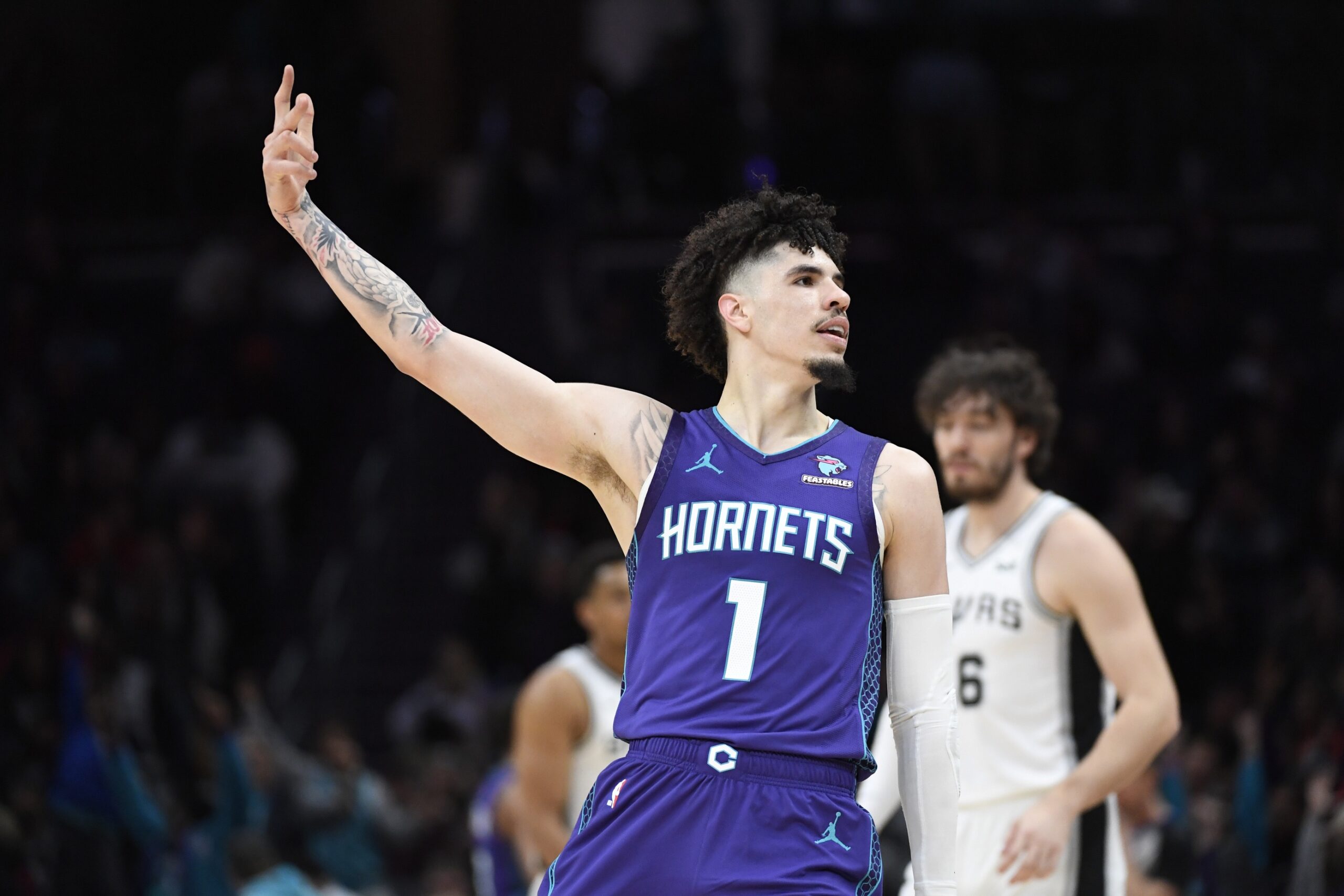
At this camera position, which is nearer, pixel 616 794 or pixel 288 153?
pixel 616 794

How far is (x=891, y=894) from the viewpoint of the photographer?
9609mm

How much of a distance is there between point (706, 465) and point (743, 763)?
68 cm

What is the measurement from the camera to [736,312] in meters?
4.12

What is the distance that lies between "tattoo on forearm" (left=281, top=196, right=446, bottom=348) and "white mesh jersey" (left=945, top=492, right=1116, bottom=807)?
2262 mm

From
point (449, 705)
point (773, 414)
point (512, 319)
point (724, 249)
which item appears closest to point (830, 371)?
point (773, 414)

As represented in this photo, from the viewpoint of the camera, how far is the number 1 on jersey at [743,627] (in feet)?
12.0

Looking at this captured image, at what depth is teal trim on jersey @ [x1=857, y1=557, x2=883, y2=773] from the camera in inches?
148

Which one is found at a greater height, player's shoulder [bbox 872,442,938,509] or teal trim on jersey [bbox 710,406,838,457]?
teal trim on jersey [bbox 710,406,838,457]

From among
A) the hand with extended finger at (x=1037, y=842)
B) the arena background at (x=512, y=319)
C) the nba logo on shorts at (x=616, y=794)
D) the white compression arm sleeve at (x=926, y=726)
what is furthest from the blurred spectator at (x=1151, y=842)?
the nba logo on shorts at (x=616, y=794)

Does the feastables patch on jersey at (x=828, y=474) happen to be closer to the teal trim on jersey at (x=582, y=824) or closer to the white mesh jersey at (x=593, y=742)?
the teal trim on jersey at (x=582, y=824)

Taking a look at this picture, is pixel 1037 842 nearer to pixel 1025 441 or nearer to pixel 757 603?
pixel 1025 441

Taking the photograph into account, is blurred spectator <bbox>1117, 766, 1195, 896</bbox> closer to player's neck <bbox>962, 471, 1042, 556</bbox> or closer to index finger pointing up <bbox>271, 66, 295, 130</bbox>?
player's neck <bbox>962, 471, 1042, 556</bbox>

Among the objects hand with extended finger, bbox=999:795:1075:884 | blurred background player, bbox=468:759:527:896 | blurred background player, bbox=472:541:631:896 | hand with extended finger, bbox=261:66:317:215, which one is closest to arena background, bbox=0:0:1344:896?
blurred background player, bbox=468:759:527:896

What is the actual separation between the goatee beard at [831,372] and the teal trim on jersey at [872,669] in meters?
0.42
